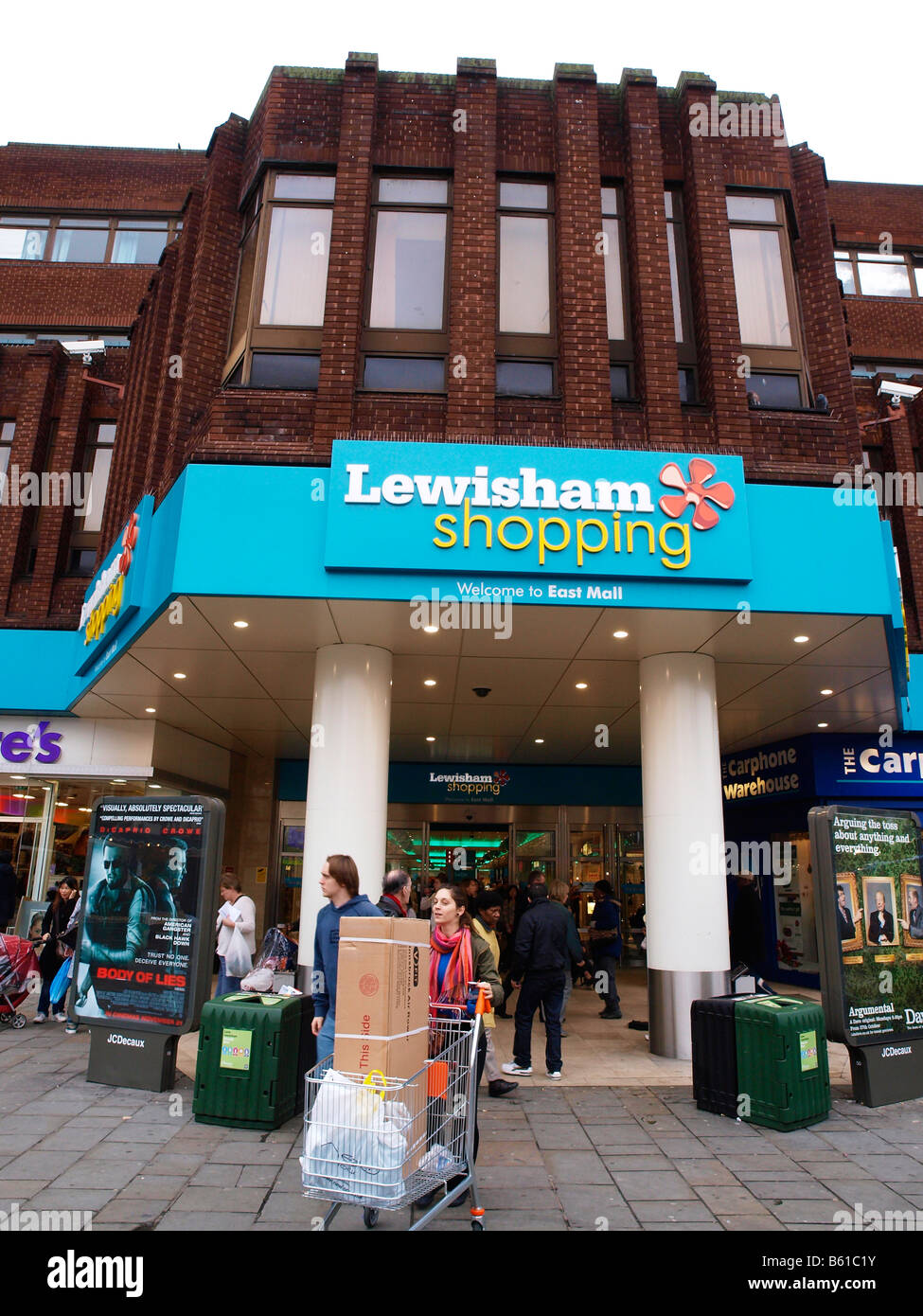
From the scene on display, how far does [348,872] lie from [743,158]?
10.6m

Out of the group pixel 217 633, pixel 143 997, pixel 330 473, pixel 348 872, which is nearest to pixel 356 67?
pixel 330 473

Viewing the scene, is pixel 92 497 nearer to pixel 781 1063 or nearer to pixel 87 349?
pixel 87 349

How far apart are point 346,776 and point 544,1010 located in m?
3.10

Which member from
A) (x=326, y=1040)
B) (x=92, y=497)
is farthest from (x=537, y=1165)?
(x=92, y=497)

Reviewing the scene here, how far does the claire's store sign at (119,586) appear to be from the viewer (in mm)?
9383

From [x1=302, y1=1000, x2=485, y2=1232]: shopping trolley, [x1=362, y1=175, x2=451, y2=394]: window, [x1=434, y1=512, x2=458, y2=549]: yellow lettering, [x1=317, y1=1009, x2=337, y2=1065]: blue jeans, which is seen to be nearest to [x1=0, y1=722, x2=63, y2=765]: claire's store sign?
[x1=362, y1=175, x2=451, y2=394]: window

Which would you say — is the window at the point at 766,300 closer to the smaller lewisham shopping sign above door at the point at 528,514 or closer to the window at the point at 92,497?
the smaller lewisham shopping sign above door at the point at 528,514

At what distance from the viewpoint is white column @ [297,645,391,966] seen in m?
8.85

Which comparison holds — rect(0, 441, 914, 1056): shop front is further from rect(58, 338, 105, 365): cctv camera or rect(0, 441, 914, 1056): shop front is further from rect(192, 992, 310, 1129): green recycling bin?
rect(58, 338, 105, 365): cctv camera

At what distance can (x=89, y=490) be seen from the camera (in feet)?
56.4

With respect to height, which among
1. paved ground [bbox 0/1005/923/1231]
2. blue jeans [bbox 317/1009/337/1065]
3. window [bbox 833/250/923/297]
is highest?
window [bbox 833/250/923/297]

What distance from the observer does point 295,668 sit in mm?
11016

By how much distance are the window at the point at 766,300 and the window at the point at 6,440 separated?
14.5 metres
